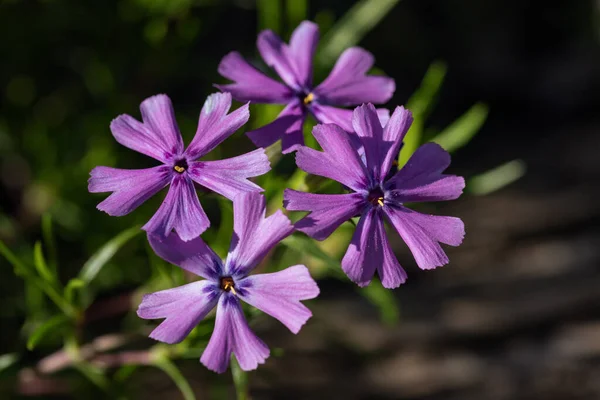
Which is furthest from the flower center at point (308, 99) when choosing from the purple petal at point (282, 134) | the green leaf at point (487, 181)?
the green leaf at point (487, 181)

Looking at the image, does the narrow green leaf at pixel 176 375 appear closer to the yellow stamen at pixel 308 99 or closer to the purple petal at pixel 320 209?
the purple petal at pixel 320 209

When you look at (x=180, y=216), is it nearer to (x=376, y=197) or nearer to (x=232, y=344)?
(x=232, y=344)

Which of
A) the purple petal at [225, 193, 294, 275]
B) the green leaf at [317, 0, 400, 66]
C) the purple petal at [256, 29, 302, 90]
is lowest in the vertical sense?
the purple petal at [225, 193, 294, 275]

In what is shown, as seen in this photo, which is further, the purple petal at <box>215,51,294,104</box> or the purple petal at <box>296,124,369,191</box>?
the purple petal at <box>215,51,294,104</box>

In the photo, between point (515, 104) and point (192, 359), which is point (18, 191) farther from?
point (515, 104)

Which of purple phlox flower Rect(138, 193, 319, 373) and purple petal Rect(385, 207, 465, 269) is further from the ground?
purple petal Rect(385, 207, 465, 269)

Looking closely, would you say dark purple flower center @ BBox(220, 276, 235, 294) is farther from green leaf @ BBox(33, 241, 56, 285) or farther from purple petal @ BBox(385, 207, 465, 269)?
green leaf @ BBox(33, 241, 56, 285)

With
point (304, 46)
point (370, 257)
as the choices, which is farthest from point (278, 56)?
point (370, 257)

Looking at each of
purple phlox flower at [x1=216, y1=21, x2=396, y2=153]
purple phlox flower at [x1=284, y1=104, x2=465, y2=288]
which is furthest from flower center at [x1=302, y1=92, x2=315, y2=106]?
purple phlox flower at [x1=284, y1=104, x2=465, y2=288]
